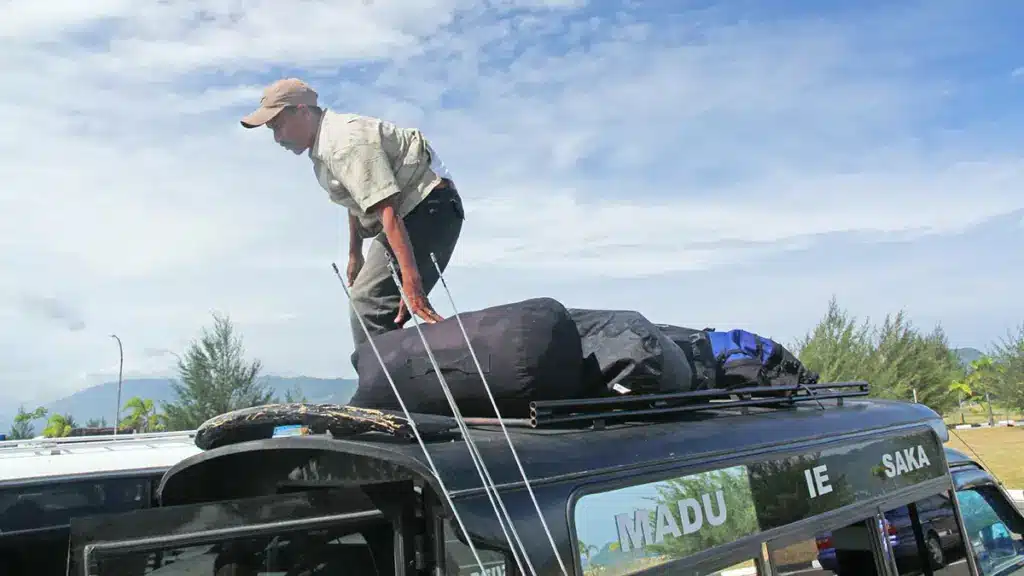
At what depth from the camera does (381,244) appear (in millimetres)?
4035

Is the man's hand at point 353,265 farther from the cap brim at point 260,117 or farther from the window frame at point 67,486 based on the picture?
the window frame at point 67,486

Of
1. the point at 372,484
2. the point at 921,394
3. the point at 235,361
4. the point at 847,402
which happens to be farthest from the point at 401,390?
the point at 921,394

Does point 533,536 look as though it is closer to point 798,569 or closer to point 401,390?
point 401,390

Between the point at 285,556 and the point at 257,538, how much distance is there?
5.2 inches

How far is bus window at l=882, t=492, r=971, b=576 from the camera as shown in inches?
152

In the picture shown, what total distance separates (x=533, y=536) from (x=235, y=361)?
75.0ft

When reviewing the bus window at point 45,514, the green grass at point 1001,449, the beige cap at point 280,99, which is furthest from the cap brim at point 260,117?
the green grass at point 1001,449

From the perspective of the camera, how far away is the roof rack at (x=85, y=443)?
222 inches

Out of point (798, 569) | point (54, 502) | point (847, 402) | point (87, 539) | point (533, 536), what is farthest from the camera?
point (54, 502)

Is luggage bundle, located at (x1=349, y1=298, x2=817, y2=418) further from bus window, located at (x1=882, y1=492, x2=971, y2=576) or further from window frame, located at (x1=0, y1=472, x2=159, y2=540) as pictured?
window frame, located at (x1=0, y1=472, x2=159, y2=540)

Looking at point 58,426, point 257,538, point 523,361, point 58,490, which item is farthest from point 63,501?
point 58,426

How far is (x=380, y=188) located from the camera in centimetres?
373

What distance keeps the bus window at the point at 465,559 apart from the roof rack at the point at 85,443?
376 centimetres

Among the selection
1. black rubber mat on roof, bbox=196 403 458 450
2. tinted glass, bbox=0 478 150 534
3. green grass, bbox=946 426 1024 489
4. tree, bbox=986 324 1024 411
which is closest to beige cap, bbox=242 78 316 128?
black rubber mat on roof, bbox=196 403 458 450
